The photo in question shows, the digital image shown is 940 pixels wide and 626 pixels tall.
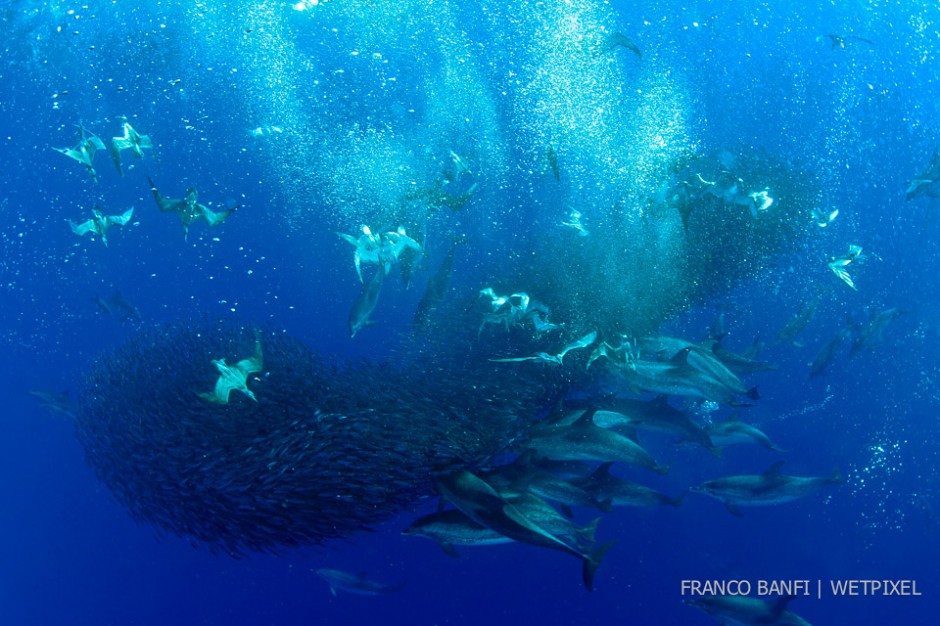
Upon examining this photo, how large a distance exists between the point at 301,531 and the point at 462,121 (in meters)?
11.0

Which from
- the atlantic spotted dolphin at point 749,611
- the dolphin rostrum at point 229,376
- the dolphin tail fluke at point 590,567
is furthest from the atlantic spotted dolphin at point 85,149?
→ the atlantic spotted dolphin at point 749,611

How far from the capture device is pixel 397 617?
11.9 m

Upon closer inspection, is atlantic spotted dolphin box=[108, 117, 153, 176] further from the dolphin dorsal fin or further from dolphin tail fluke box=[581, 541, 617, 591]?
dolphin tail fluke box=[581, 541, 617, 591]

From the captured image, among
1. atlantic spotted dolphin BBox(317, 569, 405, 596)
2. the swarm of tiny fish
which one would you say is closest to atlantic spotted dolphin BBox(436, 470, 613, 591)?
the swarm of tiny fish

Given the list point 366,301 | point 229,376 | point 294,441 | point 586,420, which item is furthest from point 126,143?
point 586,420

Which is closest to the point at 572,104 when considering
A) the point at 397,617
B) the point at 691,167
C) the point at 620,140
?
the point at 620,140

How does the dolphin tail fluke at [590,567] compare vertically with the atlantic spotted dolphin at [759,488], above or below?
below

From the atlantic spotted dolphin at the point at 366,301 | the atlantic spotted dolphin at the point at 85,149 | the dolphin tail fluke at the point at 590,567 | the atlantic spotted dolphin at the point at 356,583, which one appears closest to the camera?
the dolphin tail fluke at the point at 590,567

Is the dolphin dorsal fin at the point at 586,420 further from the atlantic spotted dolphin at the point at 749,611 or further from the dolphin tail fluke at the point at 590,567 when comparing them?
the atlantic spotted dolphin at the point at 749,611

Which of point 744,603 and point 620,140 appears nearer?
point 744,603

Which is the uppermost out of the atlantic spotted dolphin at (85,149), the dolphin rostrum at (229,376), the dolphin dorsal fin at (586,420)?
the atlantic spotted dolphin at (85,149)

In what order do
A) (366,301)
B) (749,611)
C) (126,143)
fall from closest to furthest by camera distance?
(126,143), (749,611), (366,301)

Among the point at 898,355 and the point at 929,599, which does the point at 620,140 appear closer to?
the point at 898,355

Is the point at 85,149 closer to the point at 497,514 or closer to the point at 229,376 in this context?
the point at 229,376
